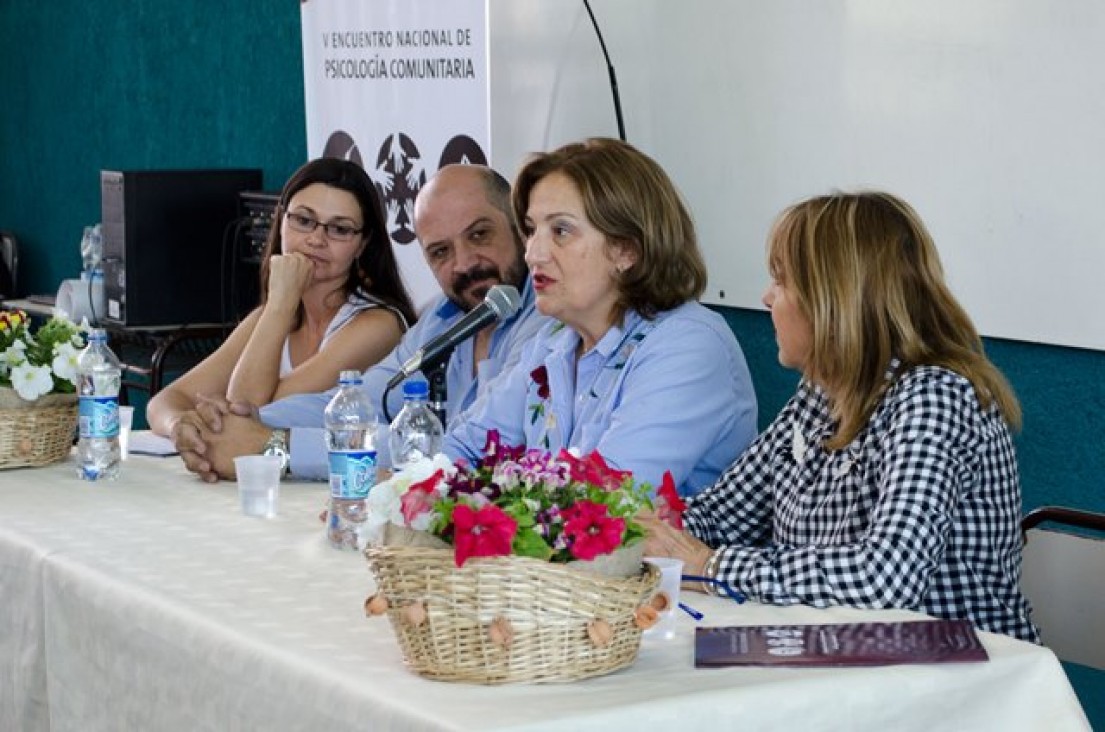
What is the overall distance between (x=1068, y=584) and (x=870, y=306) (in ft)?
1.69

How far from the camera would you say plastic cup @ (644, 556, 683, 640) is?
1.95 m

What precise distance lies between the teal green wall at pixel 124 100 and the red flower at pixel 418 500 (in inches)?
185

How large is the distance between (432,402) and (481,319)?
0.29 metres

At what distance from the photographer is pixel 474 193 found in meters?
3.45

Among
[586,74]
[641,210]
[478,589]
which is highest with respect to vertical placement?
[586,74]

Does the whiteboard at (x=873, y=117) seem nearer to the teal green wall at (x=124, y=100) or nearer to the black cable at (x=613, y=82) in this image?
the black cable at (x=613, y=82)

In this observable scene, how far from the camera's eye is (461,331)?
2.87m

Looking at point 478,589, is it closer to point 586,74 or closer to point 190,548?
point 190,548

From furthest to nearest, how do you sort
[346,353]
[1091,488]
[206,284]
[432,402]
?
[206,284]
[346,353]
[1091,488]
[432,402]

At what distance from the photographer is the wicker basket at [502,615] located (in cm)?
173

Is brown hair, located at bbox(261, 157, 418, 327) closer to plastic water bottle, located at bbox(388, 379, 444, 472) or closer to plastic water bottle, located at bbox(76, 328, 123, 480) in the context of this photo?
plastic water bottle, located at bbox(76, 328, 123, 480)

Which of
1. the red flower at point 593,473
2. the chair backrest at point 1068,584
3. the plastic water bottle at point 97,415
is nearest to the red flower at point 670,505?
the red flower at point 593,473

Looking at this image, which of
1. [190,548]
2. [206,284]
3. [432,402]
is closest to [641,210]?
[432,402]

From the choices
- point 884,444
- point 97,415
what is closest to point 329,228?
point 97,415
